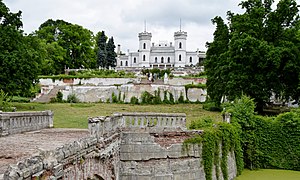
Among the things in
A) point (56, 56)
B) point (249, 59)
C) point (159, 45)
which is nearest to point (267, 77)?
point (249, 59)

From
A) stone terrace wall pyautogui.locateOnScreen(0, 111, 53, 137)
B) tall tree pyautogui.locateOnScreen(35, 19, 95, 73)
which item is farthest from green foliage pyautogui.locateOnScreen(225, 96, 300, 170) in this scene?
tall tree pyautogui.locateOnScreen(35, 19, 95, 73)

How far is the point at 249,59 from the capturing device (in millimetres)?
25609

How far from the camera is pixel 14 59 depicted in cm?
2583

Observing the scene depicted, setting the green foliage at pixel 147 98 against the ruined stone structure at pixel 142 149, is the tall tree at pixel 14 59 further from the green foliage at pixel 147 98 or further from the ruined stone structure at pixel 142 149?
the green foliage at pixel 147 98

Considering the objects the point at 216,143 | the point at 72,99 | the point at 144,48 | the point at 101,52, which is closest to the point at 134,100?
the point at 72,99

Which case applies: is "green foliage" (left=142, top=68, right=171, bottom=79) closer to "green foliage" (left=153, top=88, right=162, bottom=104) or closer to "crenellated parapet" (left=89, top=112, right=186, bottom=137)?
"green foliage" (left=153, top=88, right=162, bottom=104)

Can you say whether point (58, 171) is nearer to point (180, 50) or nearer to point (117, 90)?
point (117, 90)

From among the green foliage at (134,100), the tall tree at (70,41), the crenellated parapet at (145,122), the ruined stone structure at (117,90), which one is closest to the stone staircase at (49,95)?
the ruined stone structure at (117,90)

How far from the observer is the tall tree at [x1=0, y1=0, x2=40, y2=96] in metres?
25.6

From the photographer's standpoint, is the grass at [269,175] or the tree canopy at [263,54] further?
the tree canopy at [263,54]

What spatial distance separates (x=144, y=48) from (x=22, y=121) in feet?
274

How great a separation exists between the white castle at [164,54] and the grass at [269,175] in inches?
2951

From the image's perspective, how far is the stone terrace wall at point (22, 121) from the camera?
12038 mm

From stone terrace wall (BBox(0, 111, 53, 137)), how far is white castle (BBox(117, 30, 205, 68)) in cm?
7851
